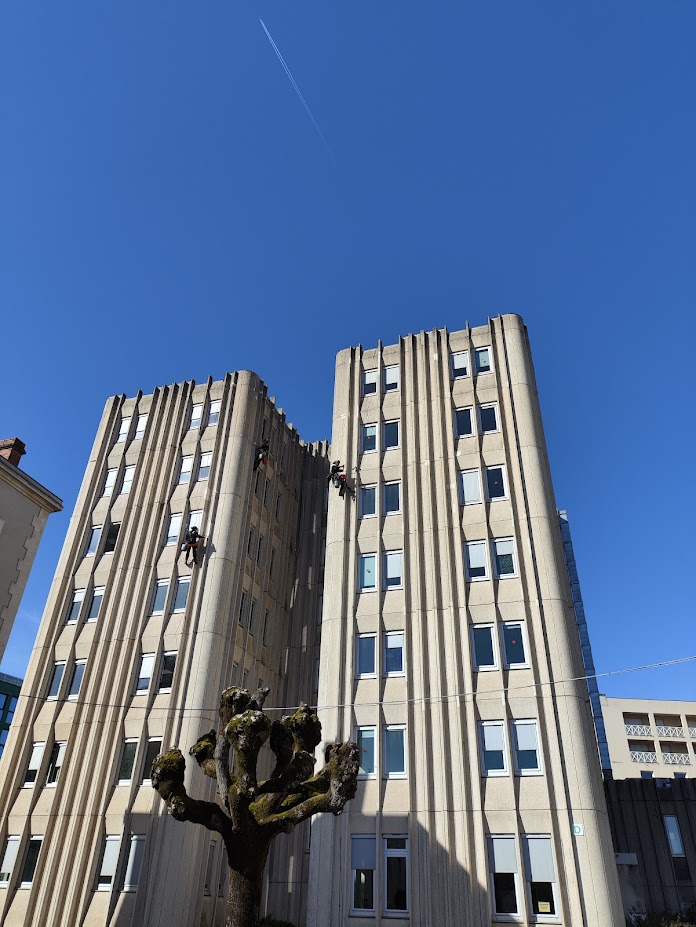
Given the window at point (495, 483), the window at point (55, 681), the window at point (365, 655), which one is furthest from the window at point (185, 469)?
the window at point (495, 483)

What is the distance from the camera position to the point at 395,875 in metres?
23.1

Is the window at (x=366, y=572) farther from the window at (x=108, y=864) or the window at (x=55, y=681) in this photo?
the window at (x=55, y=681)

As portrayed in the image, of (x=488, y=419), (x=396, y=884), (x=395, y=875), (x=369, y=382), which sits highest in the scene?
(x=369, y=382)

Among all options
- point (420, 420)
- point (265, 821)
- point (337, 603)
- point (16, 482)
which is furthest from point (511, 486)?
point (16, 482)

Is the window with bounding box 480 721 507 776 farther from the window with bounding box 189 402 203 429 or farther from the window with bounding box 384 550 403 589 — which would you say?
the window with bounding box 189 402 203 429

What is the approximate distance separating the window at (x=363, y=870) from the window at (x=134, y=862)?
8.09m

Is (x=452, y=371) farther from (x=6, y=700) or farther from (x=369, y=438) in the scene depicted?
(x=6, y=700)

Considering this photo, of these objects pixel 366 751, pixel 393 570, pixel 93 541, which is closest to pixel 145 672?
pixel 93 541

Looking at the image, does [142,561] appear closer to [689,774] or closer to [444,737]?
[444,737]

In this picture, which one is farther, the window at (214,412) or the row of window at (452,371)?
the window at (214,412)

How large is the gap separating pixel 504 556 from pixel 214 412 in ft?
59.0

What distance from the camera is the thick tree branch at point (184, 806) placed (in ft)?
55.1

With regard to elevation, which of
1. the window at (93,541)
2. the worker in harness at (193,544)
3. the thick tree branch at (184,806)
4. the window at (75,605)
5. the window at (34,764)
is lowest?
the thick tree branch at (184,806)

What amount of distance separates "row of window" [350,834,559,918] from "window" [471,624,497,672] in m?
5.75
